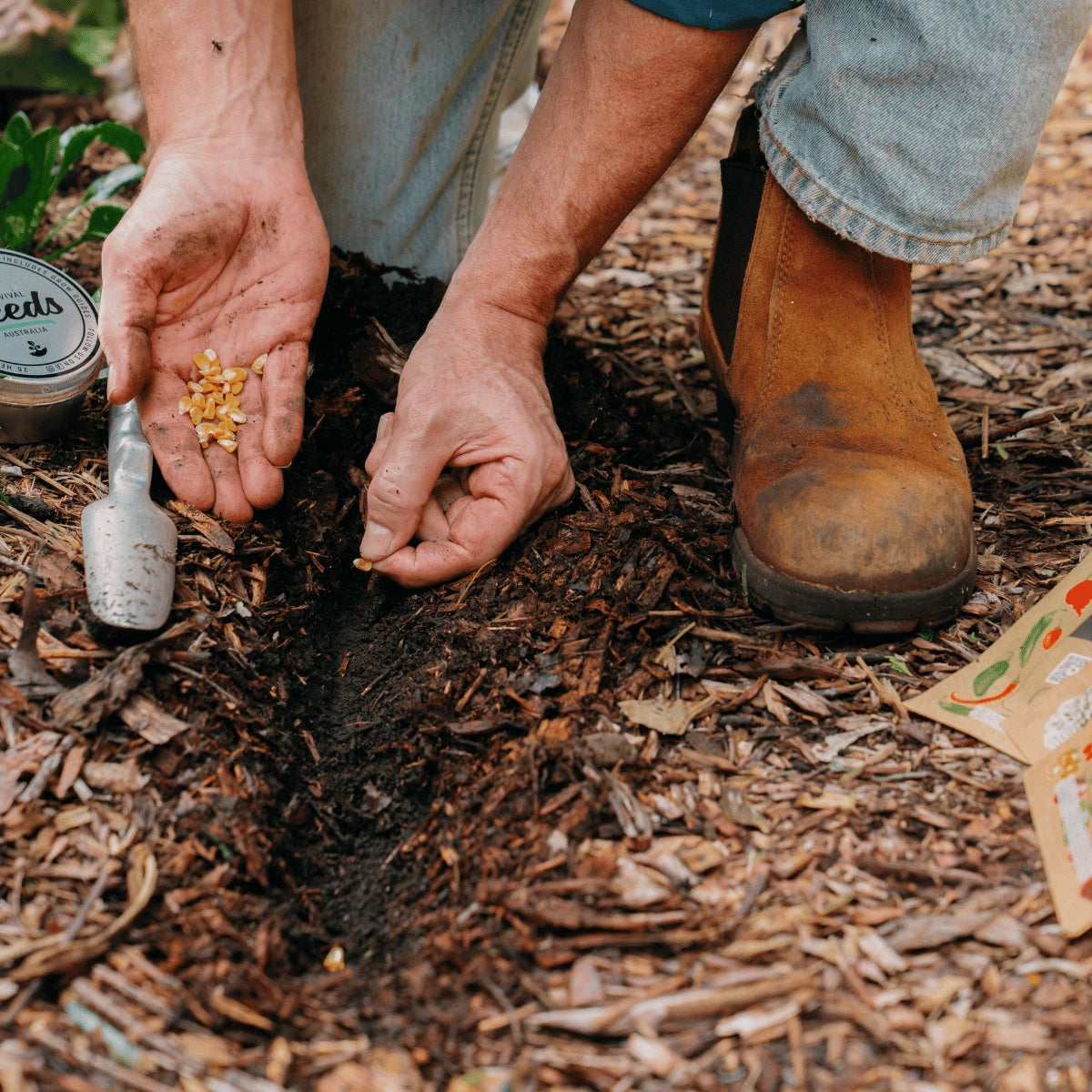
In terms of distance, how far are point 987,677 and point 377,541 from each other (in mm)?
1052

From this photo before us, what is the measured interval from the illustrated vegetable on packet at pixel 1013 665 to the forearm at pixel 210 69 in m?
1.67

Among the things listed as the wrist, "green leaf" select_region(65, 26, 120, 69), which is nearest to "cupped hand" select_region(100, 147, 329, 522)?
the wrist

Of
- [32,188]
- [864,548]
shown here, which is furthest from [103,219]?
[864,548]

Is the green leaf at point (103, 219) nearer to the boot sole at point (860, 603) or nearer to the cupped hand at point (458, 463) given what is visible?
the cupped hand at point (458, 463)

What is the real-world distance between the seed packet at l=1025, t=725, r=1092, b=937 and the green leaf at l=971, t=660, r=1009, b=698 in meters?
0.17

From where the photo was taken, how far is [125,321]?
5.57ft

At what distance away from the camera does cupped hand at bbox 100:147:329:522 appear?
1.73 m

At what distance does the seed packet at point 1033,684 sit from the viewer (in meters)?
Answer: 1.38

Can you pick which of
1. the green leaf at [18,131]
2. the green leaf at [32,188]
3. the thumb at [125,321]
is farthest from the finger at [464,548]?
the green leaf at [18,131]

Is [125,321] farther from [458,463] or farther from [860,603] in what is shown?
[860,603]

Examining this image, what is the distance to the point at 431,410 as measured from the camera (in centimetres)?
172

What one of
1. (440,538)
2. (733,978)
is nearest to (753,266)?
(440,538)

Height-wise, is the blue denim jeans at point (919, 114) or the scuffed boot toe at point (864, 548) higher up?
the blue denim jeans at point (919, 114)

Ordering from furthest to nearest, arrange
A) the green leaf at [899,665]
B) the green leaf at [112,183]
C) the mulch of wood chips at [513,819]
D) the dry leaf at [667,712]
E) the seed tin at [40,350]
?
the green leaf at [112,183]
the seed tin at [40,350]
the green leaf at [899,665]
the dry leaf at [667,712]
the mulch of wood chips at [513,819]
